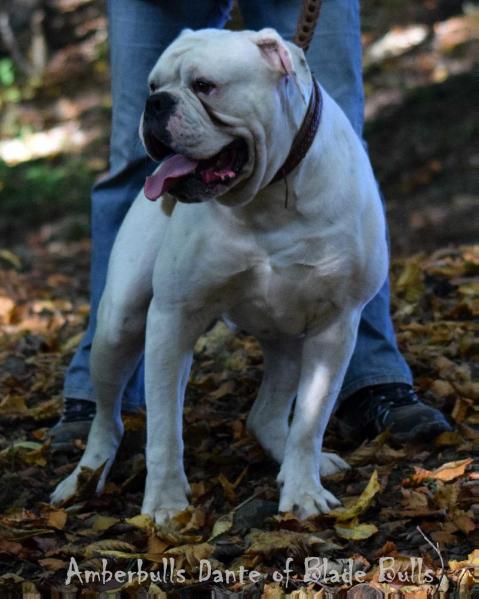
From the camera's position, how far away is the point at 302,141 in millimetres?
3314

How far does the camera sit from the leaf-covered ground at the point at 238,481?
3293 millimetres

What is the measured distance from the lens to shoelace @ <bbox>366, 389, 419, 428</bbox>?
4238mm

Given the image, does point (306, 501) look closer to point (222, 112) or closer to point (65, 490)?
point (65, 490)

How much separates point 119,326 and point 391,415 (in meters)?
1.10

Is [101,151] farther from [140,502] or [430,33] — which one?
[140,502]

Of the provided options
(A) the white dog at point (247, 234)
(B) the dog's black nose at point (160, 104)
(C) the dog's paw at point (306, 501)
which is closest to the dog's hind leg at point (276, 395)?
(A) the white dog at point (247, 234)

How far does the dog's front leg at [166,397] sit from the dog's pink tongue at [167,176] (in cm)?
45

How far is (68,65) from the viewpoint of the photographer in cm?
1485

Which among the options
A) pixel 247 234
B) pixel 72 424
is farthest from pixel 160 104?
pixel 72 424

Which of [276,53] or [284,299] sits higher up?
[276,53]

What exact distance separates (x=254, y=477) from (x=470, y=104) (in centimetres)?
694

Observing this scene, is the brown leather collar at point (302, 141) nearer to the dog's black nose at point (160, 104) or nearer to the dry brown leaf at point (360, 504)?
the dog's black nose at point (160, 104)

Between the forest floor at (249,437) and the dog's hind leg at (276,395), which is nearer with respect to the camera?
the forest floor at (249,437)

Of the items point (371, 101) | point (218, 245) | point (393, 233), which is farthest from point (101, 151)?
point (218, 245)
